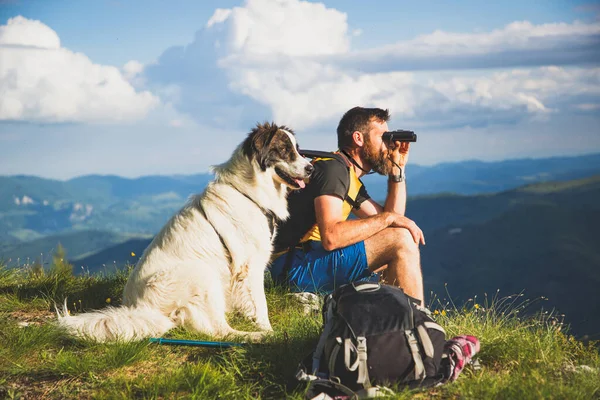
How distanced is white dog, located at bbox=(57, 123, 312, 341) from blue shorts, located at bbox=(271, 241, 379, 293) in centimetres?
61

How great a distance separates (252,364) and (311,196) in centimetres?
208

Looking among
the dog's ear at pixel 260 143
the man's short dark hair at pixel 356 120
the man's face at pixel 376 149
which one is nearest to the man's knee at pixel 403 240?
the man's face at pixel 376 149

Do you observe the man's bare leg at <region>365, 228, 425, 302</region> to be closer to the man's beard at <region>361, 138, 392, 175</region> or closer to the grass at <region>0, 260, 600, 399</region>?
the grass at <region>0, 260, 600, 399</region>

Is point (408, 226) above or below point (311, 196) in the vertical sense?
below

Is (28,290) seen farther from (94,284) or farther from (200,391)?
(200,391)

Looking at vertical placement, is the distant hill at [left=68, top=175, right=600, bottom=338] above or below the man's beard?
below

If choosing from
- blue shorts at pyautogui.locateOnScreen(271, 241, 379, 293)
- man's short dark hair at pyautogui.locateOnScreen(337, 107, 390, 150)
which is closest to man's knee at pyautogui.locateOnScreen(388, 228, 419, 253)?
blue shorts at pyautogui.locateOnScreen(271, 241, 379, 293)

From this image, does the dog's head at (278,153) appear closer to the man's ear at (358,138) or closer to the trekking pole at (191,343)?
the man's ear at (358,138)

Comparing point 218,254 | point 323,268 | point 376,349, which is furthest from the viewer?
point 323,268

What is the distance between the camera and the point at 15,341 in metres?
4.86

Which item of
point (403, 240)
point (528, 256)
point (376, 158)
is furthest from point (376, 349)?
point (528, 256)

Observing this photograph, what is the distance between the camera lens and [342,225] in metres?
5.43

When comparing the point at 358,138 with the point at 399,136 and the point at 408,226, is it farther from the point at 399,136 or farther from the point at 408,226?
the point at 408,226

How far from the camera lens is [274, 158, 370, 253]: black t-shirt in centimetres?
549
